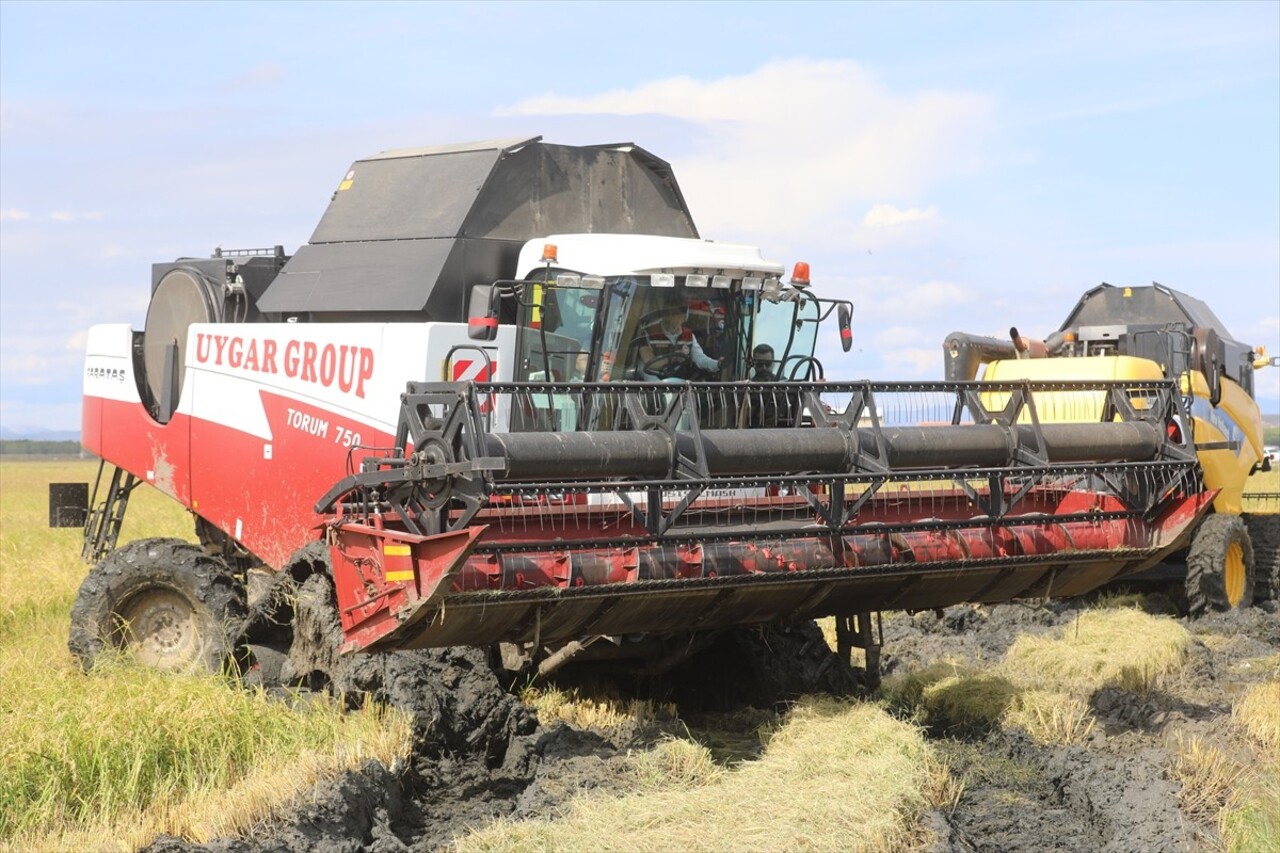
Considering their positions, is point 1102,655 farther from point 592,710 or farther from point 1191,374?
point 592,710

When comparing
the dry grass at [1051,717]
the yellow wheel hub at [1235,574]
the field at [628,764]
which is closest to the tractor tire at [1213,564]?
the yellow wheel hub at [1235,574]

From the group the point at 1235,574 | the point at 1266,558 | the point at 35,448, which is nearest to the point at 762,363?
the point at 1235,574

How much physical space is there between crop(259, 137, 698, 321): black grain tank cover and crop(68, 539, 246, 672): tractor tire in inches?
63.7

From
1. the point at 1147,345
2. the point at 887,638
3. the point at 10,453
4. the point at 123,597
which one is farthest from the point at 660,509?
the point at 10,453

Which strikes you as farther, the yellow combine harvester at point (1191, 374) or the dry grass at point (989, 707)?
the yellow combine harvester at point (1191, 374)

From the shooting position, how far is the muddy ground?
555 cm

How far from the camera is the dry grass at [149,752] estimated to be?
5.38 m

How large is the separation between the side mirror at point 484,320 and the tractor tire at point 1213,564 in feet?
21.7

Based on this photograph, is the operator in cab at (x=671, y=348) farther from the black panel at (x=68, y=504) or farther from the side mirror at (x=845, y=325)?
the black panel at (x=68, y=504)

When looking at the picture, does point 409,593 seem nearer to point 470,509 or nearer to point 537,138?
point 470,509

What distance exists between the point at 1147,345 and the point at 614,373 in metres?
6.17

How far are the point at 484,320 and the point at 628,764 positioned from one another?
7.82ft

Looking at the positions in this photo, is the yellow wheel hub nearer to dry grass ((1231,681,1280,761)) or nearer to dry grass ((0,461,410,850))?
dry grass ((1231,681,1280,761))

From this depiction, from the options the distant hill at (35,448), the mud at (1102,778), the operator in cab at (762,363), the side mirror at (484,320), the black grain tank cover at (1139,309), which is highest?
the black grain tank cover at (1139,309)
